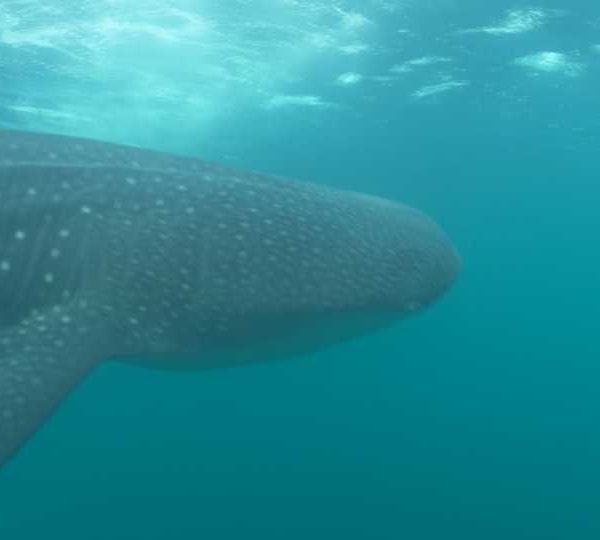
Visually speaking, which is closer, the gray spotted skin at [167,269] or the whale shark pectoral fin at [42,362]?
the whale shark pectoral fin at [42,362]

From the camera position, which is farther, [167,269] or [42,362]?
[167,269]

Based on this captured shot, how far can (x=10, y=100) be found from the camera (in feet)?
80.0

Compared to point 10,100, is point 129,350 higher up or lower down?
higher up

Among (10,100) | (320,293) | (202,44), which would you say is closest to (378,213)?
(320,293)

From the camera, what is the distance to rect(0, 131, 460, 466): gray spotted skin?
11.4 feet

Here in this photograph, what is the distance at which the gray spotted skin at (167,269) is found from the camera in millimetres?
3479

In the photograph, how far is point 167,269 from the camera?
12.2 ft

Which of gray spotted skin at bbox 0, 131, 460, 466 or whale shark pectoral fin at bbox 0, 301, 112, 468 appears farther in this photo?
gray spotted skin at bbox 0, 131, 460, 466

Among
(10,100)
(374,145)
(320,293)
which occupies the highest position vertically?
(320,293)

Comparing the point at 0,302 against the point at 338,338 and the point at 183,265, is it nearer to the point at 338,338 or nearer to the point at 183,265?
the point at 183,265

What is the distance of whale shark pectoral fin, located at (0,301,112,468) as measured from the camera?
Answer: 307 centimetres

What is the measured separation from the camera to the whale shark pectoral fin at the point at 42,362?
3.07 meters

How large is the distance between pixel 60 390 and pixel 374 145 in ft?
92.6

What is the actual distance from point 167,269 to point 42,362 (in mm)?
748
